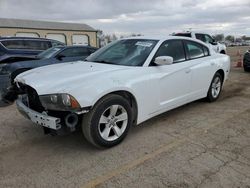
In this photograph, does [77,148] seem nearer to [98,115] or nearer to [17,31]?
[98,115]

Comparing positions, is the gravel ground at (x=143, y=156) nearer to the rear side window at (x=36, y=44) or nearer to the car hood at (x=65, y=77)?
the car hood at (x=65, y=77)

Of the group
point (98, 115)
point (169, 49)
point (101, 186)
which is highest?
point (169, 49)

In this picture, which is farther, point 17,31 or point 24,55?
point 17,31

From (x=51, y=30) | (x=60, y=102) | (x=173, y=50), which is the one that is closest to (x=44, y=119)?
(x=60, y=102)

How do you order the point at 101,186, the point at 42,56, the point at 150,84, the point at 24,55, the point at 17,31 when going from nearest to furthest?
the point at 101,186 < the point at 150,84 < the point at 42,56 < the point at 24,55 < the point at 17,31

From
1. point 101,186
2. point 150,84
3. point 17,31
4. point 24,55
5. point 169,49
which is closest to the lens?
point 101,186

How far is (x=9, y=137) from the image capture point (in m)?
4.31

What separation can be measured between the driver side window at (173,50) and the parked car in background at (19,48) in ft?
20.7

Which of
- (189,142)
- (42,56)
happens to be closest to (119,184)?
(189,142)

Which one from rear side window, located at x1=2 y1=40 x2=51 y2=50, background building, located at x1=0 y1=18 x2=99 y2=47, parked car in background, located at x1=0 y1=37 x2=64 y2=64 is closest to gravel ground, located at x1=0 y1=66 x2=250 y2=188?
parked car in background, located at x1=0 y1=37 x2=64 y2=64

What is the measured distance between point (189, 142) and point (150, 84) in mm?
1058

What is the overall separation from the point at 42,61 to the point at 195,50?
14.9 ft

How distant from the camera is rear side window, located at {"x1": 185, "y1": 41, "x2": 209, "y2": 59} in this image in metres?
5.22

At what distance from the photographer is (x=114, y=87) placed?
359cm
